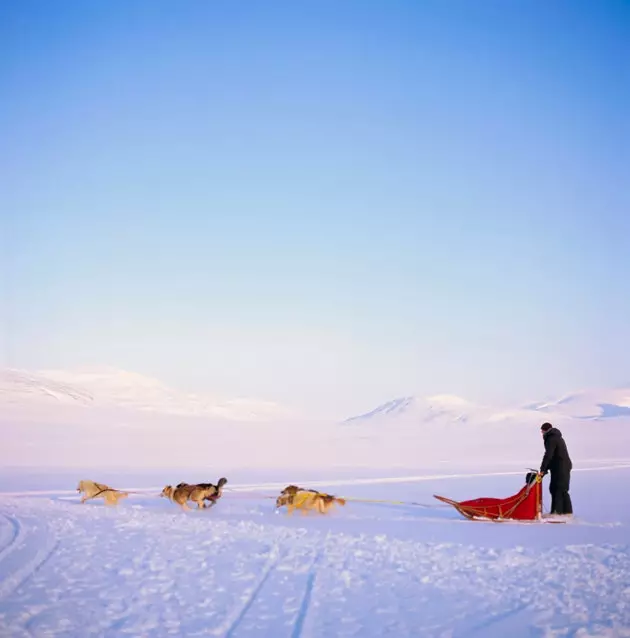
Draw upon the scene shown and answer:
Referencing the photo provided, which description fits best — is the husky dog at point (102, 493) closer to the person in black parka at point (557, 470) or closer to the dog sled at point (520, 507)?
the dog sled at point (520, 507)

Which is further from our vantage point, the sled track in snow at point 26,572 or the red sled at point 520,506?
the red sled at point 520,506

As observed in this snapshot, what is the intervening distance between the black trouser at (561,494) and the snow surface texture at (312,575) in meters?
0.25

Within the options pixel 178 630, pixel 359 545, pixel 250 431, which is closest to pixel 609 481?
pixel 359 545

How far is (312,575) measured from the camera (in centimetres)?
617

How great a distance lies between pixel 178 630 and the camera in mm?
4621

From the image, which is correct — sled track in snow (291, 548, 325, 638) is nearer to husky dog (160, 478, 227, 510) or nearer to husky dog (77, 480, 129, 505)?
husky dog (160, 478, 227, 510)

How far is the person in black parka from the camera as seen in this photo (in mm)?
9711

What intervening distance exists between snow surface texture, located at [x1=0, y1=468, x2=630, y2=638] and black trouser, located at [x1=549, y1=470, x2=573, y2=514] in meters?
0.25

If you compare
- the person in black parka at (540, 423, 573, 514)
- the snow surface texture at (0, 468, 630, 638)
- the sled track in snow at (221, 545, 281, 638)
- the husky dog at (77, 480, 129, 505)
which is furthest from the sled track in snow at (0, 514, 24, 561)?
the person in black parka at (540, 423, 573, 514)

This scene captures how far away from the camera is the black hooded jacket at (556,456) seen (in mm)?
9807

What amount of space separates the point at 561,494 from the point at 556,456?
1.81 feet

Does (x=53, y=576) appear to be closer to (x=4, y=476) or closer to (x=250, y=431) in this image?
(x=4, y=476)

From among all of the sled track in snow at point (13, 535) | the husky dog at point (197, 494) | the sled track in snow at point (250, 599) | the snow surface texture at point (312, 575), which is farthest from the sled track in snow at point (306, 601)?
the husky dog at point (197, 494)

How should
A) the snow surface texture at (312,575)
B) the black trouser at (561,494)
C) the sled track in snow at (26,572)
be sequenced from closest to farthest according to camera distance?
the snow surface texture at (312,575)
the sled track in snow at (26,572)
the black trouser at (561,494)
